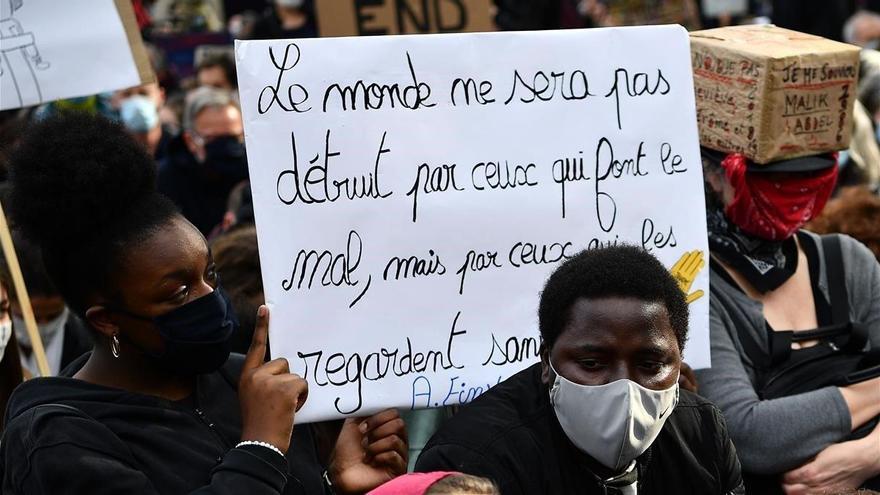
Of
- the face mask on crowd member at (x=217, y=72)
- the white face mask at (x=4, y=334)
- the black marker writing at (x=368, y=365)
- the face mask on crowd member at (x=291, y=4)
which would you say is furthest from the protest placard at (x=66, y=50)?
the face mask on crowd member at (x=291, y=4)

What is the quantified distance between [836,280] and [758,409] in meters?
0.54

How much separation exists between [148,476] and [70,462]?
0.18 m

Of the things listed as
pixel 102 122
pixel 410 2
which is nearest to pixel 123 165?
pixel 102 122

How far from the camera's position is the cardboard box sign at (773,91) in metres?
3.28

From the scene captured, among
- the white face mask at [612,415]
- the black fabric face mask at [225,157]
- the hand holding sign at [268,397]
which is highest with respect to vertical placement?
the hand holding sign at [268,397]

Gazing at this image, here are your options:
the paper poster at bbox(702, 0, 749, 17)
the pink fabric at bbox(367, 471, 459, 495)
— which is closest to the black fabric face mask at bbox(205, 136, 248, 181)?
the pink fabric at bbox(367, 471, 459, 495)

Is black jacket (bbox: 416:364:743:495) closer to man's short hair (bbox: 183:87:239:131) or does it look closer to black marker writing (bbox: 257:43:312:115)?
black marker writing (bbox: 257:43:312:115)

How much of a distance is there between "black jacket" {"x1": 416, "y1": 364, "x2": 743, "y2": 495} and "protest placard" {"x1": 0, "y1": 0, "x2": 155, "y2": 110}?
2.06 meters

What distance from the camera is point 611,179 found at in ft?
10.2

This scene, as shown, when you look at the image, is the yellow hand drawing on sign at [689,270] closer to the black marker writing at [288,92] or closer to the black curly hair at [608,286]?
the black curly hair at [608,286]

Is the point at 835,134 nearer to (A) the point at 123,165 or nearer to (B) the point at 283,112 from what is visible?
(B) the point at 283,112

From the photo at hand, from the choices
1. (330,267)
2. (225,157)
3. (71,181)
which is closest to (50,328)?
(330,267)

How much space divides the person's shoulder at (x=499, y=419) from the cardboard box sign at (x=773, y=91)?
1.12 m

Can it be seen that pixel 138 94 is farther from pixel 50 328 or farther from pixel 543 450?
pixel 543 450
